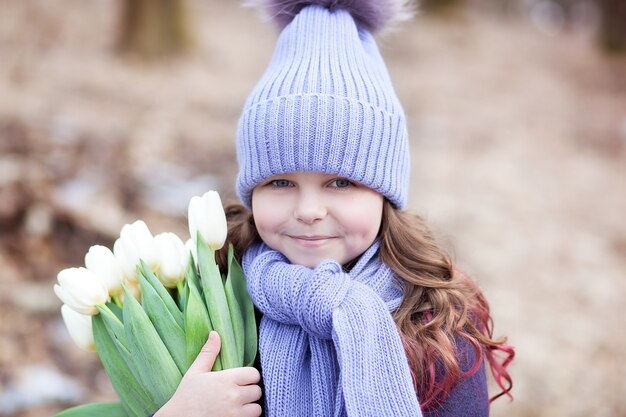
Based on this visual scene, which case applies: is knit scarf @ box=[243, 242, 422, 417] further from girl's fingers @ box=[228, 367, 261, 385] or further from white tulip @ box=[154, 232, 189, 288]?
white tulip @ box=[154, 232, 189, 288]

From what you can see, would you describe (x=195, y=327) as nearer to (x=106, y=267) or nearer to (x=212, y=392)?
(x=212, y=392)

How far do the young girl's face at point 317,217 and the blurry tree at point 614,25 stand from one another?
10355 millimetres

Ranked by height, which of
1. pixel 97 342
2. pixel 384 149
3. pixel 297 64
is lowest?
pixel 97 342

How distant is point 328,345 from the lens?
162cm

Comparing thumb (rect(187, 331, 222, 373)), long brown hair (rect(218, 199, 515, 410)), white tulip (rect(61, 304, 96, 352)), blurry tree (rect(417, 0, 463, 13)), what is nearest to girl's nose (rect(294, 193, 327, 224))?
long brown hair (rect(218, 199, 515, 410))

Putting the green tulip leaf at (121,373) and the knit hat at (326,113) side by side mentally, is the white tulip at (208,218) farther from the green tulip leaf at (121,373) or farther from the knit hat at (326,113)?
the green tulip leaf at (121,373)

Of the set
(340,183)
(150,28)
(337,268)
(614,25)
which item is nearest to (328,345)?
(337,268)

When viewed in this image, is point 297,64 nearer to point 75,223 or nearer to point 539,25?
point 75,223

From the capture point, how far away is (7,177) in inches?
158

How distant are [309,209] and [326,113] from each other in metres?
0.23

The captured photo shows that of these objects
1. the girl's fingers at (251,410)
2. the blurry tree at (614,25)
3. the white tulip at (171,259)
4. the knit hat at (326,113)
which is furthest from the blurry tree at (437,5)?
the girl's fingers at (251,410)

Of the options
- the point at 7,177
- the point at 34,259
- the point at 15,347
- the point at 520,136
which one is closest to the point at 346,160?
the point at 15,347

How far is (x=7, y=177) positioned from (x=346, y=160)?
9.88 ft

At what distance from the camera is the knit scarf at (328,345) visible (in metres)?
1.51
